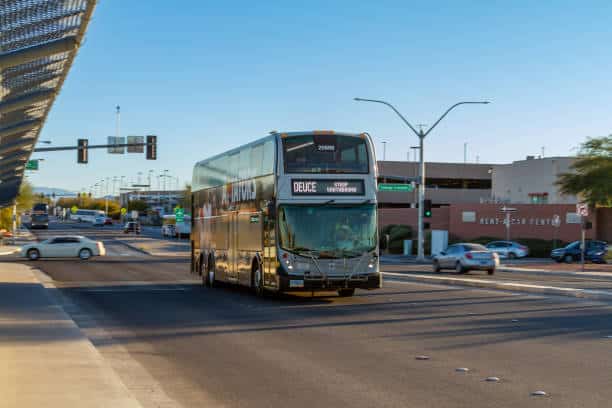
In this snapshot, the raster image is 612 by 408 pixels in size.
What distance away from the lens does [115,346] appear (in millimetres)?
14711

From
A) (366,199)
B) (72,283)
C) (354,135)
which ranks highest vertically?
(354,135)

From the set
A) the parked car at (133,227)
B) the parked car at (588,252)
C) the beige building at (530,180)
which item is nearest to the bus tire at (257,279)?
the parked car at (588,252)

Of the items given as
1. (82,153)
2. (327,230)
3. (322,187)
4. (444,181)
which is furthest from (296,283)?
(444,181)

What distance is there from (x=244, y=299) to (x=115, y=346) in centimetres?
986

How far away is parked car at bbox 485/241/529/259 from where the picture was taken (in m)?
59.3

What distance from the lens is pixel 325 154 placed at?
73.8 ft

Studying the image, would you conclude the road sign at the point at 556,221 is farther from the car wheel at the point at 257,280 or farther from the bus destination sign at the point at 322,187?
the bus destination sign at the point at 322,187

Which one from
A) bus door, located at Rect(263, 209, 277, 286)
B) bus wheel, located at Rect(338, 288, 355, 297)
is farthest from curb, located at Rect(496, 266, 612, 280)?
bus door, located at Rect(263, 209, 277, 286)

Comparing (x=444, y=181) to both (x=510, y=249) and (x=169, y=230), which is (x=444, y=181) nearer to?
(x=169, y=230)

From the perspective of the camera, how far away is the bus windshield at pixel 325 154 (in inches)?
875

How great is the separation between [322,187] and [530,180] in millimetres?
70669

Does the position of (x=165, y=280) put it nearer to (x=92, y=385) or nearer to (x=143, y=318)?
(x=143, y=318)

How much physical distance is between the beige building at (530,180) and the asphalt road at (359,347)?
63126mm

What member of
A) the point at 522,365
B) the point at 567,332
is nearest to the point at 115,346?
the point at 522,365
